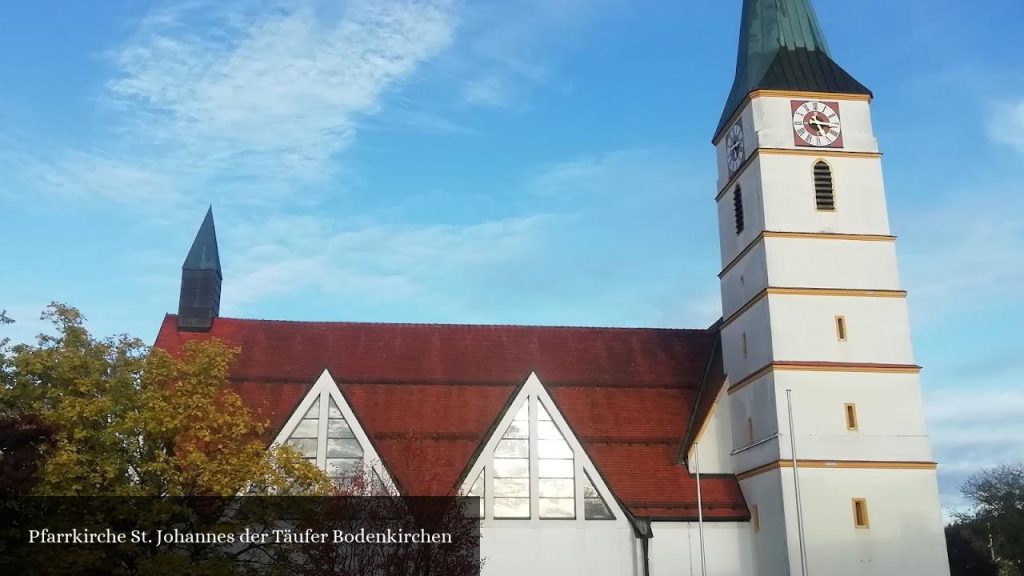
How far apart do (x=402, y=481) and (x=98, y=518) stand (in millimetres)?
9343

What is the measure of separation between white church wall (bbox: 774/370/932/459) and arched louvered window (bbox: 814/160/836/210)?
550cm

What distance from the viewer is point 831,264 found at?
30578 mm

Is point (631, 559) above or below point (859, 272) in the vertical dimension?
below

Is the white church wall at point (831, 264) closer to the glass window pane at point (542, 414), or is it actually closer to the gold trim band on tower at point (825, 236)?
the gold trim band on tower at point (825, 236)

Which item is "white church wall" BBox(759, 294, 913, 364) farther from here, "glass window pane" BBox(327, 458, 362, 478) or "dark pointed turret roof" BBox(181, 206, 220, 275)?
"dark pointed turret roof" BBox(181, 206, 220, 275)

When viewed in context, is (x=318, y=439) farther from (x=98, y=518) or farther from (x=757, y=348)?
(x=757, y=348)

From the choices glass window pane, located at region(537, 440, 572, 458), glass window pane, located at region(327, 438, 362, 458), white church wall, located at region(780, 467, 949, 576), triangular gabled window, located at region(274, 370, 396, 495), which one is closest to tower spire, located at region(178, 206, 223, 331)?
triangular gabled window, located at region(274, 370, 396, 495)

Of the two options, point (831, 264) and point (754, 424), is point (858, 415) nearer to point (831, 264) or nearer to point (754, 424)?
point (754, 424)

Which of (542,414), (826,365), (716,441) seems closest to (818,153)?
(826,365)

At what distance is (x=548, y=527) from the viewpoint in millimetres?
29781

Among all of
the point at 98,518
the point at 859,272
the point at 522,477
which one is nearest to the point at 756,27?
the point at 859,272

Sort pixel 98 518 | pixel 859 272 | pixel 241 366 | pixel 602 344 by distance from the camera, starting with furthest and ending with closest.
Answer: pixel 602 344
pixel 241 366
pixel 859 272
pixel 98 518

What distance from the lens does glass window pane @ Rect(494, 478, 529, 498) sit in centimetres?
3009

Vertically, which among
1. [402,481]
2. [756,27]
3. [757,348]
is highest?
[756,27]
